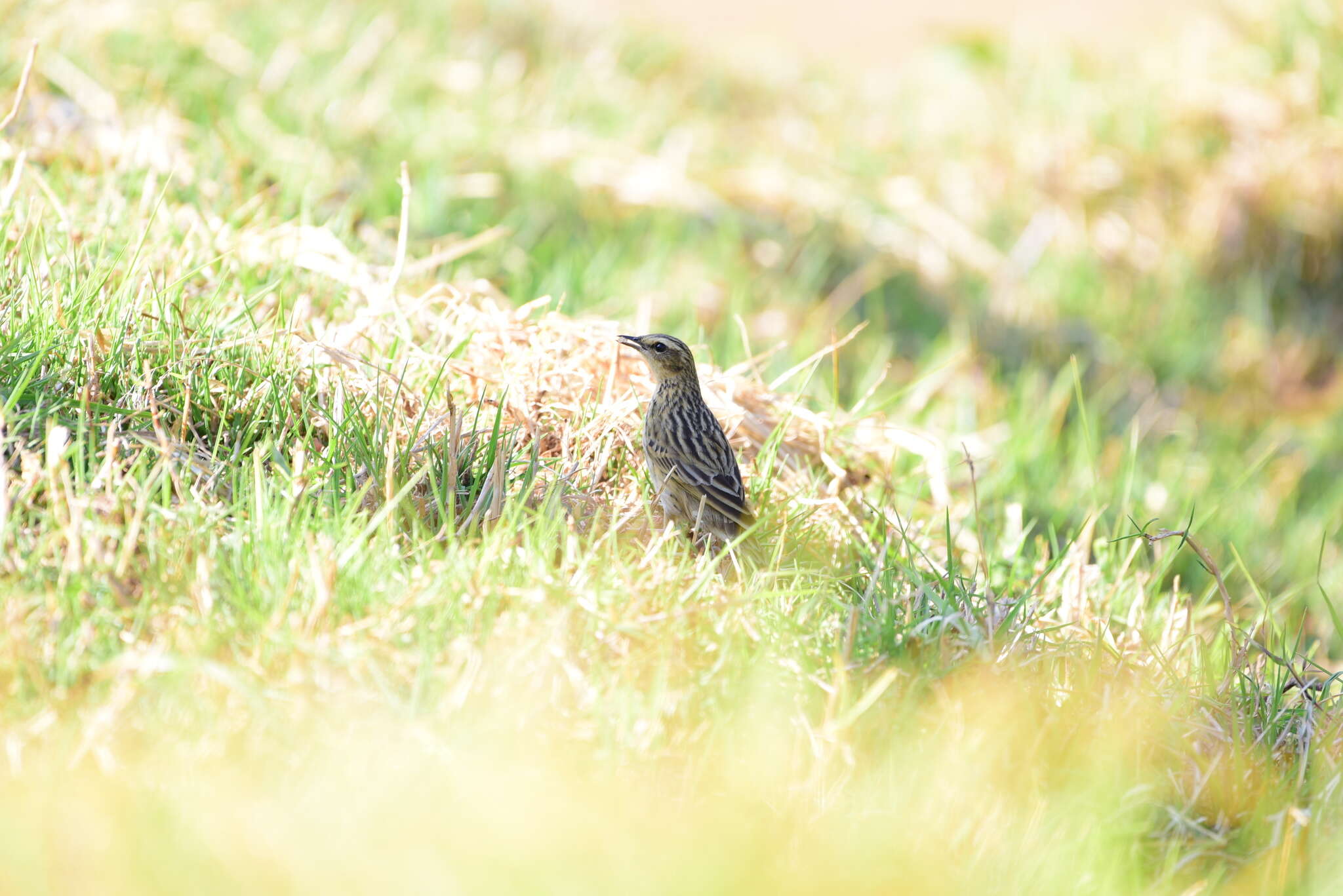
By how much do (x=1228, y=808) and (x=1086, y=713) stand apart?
1.31 feet

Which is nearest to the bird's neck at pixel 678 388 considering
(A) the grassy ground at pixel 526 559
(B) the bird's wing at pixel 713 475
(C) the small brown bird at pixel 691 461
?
(C) the small brown bird at pixel 691 461

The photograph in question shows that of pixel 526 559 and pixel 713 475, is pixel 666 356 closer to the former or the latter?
pixel 713 475

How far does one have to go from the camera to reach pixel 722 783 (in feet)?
8.80

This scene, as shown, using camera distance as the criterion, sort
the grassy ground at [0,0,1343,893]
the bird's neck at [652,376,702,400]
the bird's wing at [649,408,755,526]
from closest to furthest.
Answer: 1. the grassy ground at [0,0,1343,893]
2. the bird's wing at [649,408,755,526]
3. the bird's neck at [652,376,702,400]

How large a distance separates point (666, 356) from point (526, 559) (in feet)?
4.82

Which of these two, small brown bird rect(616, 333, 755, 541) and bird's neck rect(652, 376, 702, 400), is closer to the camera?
small brown bird rect(616, 333, 755, 541)

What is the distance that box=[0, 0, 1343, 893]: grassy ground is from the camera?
8.02 ft

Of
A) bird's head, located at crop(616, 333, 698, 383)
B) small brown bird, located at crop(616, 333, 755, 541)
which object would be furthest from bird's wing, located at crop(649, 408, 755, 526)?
bird's head, located at crop(616, 333, 698, 383)

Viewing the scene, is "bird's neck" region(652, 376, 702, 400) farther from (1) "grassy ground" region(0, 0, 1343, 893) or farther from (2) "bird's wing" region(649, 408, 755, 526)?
(2) "bird's wing" region(649, 408, 755, 526)

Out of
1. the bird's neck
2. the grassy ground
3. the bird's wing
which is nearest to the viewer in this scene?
the grassy ground

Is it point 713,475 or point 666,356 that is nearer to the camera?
point 713,475

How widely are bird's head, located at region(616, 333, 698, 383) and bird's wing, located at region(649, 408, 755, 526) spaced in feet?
1.44

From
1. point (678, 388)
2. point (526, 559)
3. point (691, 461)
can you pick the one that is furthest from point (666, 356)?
point (526, 559)

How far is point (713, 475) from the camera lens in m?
3.76
